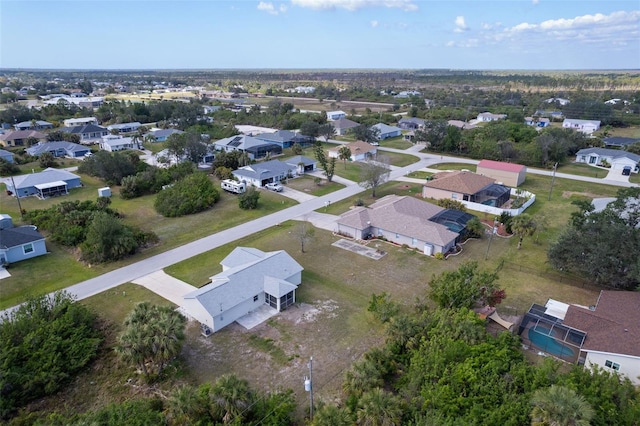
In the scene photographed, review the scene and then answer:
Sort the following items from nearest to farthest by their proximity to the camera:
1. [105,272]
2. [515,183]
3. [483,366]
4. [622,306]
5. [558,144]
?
[483,366]
[622,306]
[105,272]
[515,183]
[558,144]

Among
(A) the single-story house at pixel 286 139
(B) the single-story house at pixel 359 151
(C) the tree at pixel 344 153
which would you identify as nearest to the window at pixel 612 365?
(C) the tree at pixel 344 153

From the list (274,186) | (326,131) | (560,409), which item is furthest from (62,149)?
(560,409)

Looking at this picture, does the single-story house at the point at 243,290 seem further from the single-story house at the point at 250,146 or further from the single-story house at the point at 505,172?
the single-story house at the point at 250,146

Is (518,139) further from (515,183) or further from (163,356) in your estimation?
(163,356)

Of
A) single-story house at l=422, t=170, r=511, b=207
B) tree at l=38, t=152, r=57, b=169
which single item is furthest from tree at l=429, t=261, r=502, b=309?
tree at l=38, t=152, r=57, b=169

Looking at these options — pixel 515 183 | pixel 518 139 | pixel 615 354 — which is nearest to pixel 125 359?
pixel 615 354

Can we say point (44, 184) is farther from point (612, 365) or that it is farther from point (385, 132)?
point (385, 132)
